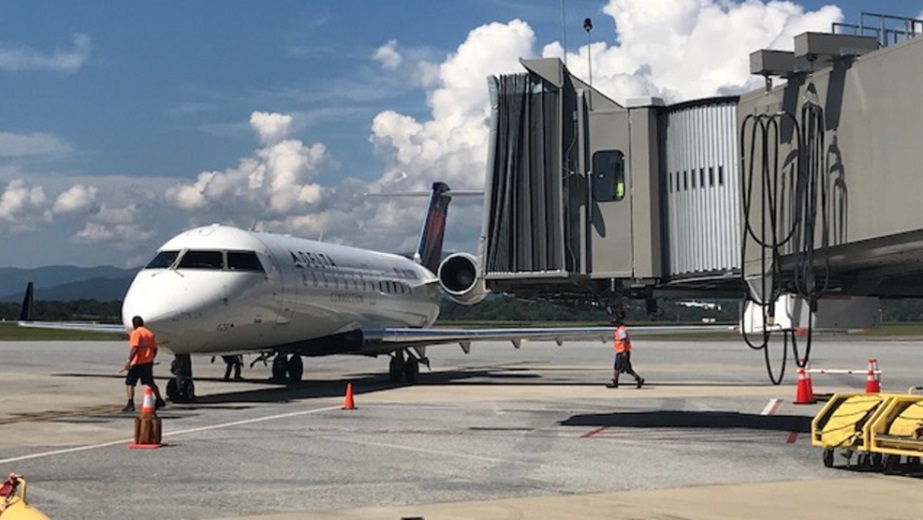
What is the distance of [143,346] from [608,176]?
9156 mm

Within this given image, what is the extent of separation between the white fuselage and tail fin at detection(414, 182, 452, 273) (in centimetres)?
829

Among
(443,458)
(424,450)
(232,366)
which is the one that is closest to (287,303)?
(232,366)

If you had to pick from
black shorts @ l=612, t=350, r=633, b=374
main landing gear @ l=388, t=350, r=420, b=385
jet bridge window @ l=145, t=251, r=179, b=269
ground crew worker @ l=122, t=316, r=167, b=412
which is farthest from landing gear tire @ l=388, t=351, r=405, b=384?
ground crew worker @ l=122, t=316, r=167, b=412

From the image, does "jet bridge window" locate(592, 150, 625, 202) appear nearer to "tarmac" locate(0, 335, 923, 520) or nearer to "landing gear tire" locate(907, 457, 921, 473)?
"tarmac" locate(0, 335, 923, 520)

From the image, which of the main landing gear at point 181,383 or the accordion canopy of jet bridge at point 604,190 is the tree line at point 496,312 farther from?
the accordion canopy of jet bridge at point 604,190

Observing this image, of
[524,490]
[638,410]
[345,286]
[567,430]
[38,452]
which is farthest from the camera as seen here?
[345,286]

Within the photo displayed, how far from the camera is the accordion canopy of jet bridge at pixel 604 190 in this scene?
45.8ft

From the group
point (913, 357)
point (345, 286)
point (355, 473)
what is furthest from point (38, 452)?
point (913, 357)

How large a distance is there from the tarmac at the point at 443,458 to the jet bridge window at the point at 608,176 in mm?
3152

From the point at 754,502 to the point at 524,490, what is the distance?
2.11 meters

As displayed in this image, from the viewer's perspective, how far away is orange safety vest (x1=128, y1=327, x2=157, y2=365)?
19.6 m

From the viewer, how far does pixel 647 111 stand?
47.4 feet

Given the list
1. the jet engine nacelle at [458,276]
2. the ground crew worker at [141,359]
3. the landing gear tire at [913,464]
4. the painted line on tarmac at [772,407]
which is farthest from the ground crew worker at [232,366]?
the landing gear tire at [913,464]

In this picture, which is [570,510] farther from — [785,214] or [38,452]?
[38,452]
